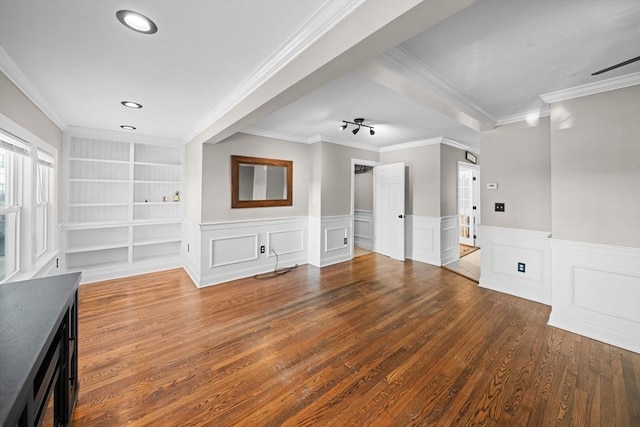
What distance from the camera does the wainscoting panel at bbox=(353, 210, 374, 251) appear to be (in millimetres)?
6262

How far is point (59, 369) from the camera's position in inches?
49.6

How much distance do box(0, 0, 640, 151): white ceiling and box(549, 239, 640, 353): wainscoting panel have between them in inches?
65.2

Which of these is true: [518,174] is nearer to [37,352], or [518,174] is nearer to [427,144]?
[427,144]

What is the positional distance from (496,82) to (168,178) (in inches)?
201

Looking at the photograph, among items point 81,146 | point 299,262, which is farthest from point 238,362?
point 81,146

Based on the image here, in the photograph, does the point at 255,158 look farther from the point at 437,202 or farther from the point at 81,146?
the point at 437,202

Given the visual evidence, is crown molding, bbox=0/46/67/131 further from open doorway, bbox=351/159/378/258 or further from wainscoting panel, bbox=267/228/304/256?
open doorway, bbox=351/159/378/258

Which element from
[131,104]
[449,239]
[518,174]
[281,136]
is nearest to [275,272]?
[281,136]

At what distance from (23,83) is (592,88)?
17.0ft

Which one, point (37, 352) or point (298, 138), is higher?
point (298, 138)

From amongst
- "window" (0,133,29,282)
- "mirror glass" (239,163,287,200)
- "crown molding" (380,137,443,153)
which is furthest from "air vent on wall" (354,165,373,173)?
"window" (0,133,29,282)

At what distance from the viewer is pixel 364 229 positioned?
21.2ft

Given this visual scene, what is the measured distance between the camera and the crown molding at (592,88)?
2359mm

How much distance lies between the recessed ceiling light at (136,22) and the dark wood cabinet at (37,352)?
1.54 m
